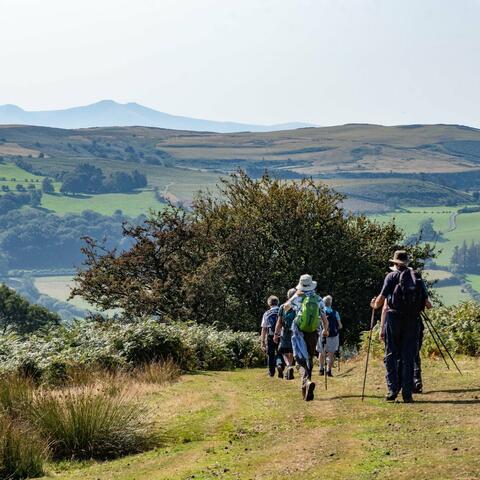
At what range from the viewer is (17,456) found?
10.3 metres

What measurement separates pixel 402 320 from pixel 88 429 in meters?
5.06

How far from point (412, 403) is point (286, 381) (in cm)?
538

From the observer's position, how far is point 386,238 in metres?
48.5

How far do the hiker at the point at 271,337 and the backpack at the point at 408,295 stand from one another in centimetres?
642

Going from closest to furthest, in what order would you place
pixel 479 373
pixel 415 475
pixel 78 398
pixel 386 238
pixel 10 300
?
pixel 415 475, pixel 78 398, pixel 479 373, pixel 386 238, pixel 10 300

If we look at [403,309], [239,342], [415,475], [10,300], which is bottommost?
[10,300]

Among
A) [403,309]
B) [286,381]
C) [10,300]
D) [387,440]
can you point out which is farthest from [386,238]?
[10,300]

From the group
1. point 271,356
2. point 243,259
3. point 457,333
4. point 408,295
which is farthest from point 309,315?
point 243,259

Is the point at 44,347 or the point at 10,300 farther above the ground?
the point at 44,347

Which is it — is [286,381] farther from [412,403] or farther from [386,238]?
[386,238]

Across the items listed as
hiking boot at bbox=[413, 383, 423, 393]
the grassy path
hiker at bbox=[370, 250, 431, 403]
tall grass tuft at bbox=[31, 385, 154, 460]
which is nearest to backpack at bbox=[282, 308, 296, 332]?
the grassy path

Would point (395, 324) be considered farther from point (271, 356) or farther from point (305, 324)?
point (271, 356)

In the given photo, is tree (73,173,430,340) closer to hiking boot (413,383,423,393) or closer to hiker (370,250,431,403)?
hiking boot (413,383,423,393)

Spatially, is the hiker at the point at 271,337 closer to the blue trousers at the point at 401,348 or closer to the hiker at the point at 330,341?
the hiker at the point at 330,341
